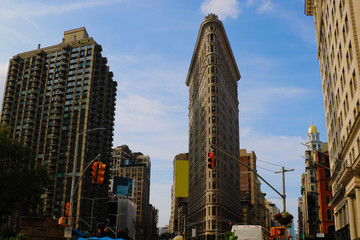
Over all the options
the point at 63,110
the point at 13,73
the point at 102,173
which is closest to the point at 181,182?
the point at 63,110

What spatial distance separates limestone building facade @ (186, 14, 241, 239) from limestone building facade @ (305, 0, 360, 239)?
56.9 metres

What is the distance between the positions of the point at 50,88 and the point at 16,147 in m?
101

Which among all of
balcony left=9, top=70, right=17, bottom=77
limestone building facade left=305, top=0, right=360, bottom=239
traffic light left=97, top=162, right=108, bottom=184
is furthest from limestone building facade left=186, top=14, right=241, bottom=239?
traffic light left=97, top=162, right=108, bottom=184

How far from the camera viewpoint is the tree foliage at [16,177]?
42.8 meters

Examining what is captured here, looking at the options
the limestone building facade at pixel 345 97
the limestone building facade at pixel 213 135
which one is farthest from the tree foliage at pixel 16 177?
the limestone building facade at pixel 213 135

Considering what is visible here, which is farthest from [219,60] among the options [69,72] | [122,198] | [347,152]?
[122,198]

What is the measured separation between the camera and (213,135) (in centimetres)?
11812

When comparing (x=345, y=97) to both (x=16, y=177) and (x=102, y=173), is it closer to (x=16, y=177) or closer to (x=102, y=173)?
(x=102, y=173)

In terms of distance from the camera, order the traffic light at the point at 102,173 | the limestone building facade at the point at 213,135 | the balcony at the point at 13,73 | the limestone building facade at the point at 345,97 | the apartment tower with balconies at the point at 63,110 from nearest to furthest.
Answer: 1. the traffic light at the point at 102,173
2. the limestone building facade at the point at 345,97
3. the limestone building facade at the point at 213,135
4. the apartment tower with balconies at the point at 63,110
5. the balcony at the point at 13,73

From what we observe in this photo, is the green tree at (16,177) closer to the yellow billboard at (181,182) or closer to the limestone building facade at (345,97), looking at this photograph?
the limestone building facade at (345,97)

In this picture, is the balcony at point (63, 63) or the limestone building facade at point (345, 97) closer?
the limestone building facade at point (345, 97)

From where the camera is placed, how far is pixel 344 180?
4012 centimetres

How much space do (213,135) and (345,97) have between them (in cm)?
7497

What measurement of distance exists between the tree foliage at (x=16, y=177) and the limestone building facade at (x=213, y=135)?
7019cm
